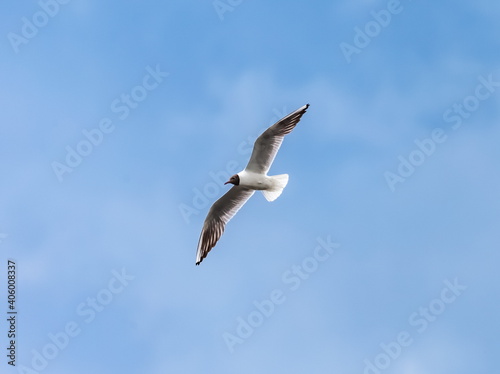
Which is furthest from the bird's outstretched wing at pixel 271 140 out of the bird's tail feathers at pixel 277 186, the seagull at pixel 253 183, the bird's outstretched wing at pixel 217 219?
the bird's outstretched wing at pixel 217 219

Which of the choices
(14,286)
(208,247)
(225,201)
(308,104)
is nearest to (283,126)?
(308,104)

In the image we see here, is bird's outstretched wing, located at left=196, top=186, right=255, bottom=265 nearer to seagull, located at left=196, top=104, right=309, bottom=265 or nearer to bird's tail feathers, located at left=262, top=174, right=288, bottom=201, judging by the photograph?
seagull, located at left=196, top=104, right=309, bottom=265

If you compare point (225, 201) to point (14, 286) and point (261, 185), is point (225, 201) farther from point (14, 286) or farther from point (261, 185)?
point (14, 286)

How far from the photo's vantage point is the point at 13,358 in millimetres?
12258

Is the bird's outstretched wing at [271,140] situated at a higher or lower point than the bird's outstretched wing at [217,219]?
higher

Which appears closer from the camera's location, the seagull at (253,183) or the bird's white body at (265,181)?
the seagull at (253,183)

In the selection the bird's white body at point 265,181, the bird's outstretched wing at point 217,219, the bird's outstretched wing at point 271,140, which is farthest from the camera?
the bird's outstretched wing at point 217,219

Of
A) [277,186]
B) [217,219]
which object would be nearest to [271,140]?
[277,186]

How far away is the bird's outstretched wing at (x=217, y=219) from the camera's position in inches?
543

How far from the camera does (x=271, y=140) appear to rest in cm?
1260

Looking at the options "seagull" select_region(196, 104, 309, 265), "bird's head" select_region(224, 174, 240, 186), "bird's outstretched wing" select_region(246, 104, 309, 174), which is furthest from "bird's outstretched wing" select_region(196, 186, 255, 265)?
"bird's outstretched wing" select_region(246, 104, 309, 174)

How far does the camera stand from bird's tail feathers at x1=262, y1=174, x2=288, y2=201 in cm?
1301

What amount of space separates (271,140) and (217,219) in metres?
2.55

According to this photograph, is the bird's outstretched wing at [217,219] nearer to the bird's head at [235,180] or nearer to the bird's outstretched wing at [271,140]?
the bird's head at [235,180]
